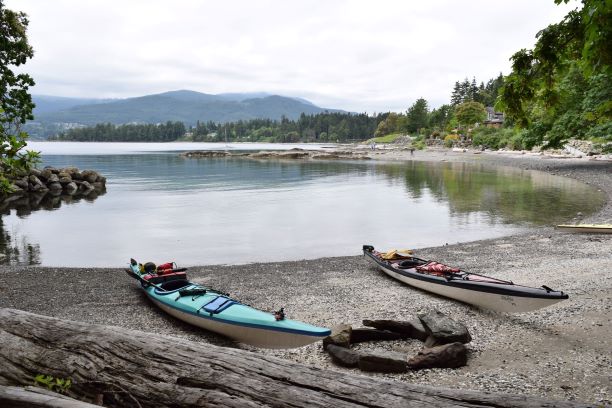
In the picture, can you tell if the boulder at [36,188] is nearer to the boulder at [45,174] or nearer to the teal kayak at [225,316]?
the boulder at [45,174]

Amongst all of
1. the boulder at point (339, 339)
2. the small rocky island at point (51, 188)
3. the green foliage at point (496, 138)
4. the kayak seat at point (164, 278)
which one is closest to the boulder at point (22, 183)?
the small rocky island at point (51, 188)

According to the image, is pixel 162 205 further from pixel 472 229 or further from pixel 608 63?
pixel 608 63

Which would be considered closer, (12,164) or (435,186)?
(12,164)

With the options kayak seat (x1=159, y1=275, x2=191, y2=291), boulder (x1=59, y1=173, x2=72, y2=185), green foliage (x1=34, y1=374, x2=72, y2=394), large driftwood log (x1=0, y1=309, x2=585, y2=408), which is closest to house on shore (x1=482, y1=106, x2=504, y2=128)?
boulder (x1=59, y1=173, x2=72, y2=185)

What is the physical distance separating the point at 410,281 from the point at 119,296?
8.74 metres

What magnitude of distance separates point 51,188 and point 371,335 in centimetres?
4856

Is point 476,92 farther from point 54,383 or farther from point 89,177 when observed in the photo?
point 54,383

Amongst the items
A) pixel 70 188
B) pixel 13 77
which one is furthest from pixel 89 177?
pixel 13 77

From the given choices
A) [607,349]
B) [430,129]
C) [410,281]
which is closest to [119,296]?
[410,281]

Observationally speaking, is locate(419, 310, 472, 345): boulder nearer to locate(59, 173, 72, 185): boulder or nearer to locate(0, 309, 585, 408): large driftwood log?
locate(0, 309, 585, 408): large driftwood log

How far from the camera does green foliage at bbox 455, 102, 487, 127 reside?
393 feet

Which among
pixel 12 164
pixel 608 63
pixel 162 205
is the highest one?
pixel 608 63

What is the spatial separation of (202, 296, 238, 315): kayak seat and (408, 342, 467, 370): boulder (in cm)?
424

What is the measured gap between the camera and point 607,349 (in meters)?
8.17
